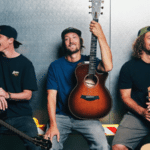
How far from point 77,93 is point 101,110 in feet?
1.06

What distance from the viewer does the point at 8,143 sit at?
103 inches

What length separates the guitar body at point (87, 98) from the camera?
2059mm

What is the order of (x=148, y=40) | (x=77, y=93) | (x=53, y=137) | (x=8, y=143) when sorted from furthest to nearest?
(x=8, y=143), (x=148, y=40), (x=77, y=93), (x=53, y=137)

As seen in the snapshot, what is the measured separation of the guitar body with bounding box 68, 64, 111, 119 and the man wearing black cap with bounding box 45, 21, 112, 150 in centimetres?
9

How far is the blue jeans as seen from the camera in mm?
1900

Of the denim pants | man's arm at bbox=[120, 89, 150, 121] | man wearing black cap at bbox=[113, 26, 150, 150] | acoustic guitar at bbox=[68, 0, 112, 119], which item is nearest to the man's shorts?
man wearing black cap at bbox=[113, 26, 150, 150]

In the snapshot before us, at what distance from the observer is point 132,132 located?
6.79 ft

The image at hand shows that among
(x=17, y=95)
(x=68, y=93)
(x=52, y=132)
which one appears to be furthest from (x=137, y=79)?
(x=17, y=95)

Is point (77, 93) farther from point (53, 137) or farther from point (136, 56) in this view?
point (136, 56)

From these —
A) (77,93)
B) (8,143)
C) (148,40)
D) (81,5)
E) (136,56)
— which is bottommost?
(8,143)

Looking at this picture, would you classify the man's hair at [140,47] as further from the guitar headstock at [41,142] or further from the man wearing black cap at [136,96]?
the guitar headstock at [41,142]

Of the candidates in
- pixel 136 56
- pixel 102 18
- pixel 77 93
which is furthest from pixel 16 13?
pixel 136 56

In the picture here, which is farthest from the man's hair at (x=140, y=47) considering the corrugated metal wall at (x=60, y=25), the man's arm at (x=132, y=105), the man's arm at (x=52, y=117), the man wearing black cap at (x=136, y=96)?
the man's arm at (x=52, y=117)

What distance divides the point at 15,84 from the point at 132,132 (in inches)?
55.9
